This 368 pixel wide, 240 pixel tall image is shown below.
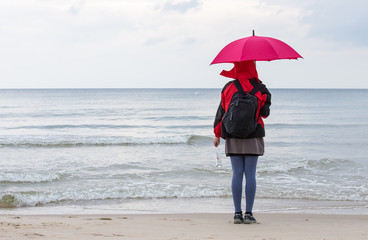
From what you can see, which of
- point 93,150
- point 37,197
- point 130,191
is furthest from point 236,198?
point 93,150

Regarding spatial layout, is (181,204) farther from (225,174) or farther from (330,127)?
(330,127)

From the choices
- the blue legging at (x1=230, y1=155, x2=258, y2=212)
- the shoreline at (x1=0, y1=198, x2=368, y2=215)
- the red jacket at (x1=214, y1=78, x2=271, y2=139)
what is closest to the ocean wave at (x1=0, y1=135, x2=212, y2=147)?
the shoreline at (x1=0, y1=198, x2=368, y2=215)

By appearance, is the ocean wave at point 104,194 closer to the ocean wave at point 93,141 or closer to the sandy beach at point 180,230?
Answer: the sandy beach at point 180,230

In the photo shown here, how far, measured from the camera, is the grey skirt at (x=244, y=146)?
425cm

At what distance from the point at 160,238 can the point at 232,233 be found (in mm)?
711

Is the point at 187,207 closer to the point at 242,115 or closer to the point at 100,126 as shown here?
the point at 242,115

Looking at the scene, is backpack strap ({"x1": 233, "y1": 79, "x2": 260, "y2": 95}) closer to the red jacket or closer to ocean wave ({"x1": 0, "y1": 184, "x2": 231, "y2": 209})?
the red jacket

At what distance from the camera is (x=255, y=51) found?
13.9ft

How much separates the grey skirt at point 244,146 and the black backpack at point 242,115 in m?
0.10

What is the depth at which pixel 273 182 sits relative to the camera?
884cm

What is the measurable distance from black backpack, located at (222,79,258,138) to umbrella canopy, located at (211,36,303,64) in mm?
346

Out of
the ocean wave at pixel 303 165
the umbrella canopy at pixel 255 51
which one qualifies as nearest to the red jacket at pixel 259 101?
the umbrella canopy at pixel 255 51

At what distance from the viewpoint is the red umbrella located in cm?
421

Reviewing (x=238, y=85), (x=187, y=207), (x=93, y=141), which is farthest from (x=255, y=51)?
(x=93, y=141)
